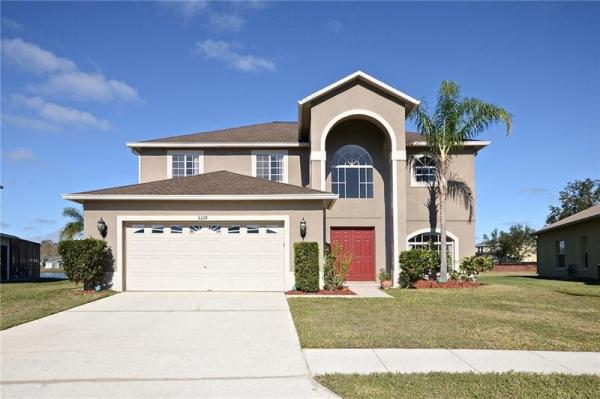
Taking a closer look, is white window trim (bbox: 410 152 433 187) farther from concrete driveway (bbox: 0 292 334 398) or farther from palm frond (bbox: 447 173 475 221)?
concrete driveway (bbox: 0 292 334 398)

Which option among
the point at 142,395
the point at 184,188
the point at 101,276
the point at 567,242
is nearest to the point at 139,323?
the point at 142,395

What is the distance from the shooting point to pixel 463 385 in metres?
6.34

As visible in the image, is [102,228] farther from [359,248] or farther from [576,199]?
[576,199]

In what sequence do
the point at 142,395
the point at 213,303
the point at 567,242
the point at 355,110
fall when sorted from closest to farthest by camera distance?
the point at 142,395, the point at 213,303, the point at 355,110, the point at 567,242

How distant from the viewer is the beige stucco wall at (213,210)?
656 inches

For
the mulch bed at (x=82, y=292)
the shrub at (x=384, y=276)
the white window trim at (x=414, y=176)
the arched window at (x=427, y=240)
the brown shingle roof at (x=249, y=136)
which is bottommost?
the mulch bed at (x=82, y=292)

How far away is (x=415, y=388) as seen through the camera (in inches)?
244

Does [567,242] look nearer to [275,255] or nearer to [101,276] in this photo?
[275,255]

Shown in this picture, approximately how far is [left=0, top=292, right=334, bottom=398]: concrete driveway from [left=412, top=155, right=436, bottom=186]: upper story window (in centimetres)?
1072

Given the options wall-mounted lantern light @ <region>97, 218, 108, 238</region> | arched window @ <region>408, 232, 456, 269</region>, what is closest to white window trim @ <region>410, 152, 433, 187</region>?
arched window @ <region>408, 232, 456, 269</region>

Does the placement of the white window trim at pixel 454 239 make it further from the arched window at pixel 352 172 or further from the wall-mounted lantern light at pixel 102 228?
the wall-mounted lantern light at pixel 102 228

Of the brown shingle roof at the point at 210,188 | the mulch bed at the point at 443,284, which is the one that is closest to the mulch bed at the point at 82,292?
the brown shingle roof at the point at 210,188

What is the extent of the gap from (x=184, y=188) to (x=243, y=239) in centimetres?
267

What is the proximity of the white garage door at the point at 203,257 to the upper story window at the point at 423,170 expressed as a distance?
23.3 feet
